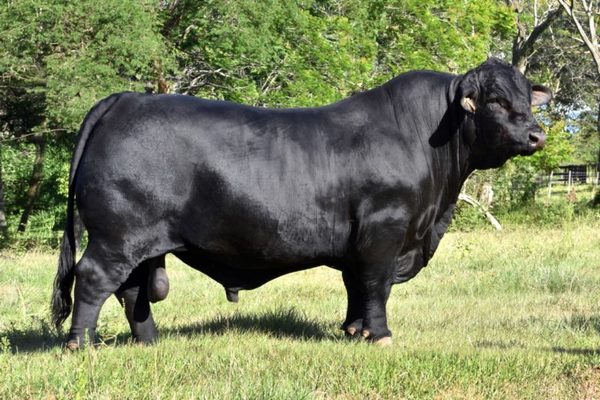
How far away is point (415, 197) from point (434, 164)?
1.19 ft

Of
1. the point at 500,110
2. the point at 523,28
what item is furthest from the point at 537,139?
the point at 523,28

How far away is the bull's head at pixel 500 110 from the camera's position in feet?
20.7

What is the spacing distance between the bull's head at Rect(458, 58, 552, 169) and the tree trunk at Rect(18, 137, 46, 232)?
16429 millimetres

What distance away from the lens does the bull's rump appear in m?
5.99

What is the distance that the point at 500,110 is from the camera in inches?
250

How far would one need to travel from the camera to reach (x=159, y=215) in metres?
6.00

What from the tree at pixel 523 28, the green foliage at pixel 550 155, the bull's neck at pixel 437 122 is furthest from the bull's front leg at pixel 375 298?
the green foliage at pixel 550 155

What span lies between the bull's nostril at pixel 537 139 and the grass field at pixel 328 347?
1.47 metres

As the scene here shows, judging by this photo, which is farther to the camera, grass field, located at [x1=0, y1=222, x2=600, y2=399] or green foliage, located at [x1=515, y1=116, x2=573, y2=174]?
green foliage, located at [x1=515, y1=116, x2=573, y2=174]

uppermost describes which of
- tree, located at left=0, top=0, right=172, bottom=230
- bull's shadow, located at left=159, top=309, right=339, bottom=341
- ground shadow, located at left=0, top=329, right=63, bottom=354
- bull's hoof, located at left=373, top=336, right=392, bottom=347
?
tree, located at left=0, top=0, right=172, bottom=230

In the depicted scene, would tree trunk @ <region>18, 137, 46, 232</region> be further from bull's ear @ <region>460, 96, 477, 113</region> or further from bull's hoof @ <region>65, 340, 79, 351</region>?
bull's ear @ <region>460, 96, 477, 113</region>

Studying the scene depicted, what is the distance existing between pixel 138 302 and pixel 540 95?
11.5 feet

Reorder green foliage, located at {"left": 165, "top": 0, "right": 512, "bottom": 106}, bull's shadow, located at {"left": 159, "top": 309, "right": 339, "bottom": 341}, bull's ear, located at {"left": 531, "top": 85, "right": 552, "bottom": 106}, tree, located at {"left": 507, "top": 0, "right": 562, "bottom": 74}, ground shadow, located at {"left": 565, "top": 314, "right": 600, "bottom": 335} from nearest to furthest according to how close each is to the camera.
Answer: bull's ear, located at {"left": 531, "top": 85, "right": 552, "bottom": 106}
bull's shadow, located at {"left": 159, "top": 309, "right": 339, "bottom": 341}
ground shadow, located at {"left": 565, "top": 314, "right": 600, "bottom": 335}
green foliage, located at {"left": 165, "top": 0, "right": 512, "bottom": 106}
tree, located at {"left": 507, "top": 0, "right": 562, "bottom": 74}

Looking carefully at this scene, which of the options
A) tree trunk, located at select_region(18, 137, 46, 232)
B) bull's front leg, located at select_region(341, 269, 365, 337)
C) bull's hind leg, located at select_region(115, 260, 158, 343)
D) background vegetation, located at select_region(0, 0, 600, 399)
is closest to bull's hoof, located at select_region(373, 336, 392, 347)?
background vegetation, located at select_region(0, 0, 600, 399)
